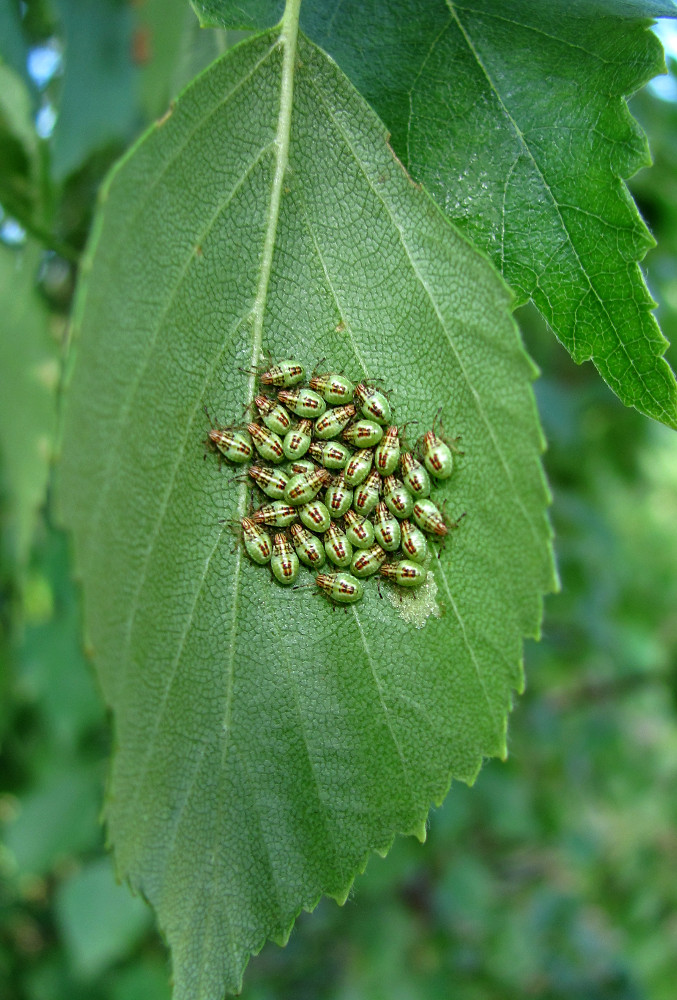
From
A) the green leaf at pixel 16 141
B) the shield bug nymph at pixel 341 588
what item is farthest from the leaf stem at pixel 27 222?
the shield bug nymph at pixel 341 588

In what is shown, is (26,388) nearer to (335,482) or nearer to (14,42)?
(14,42)

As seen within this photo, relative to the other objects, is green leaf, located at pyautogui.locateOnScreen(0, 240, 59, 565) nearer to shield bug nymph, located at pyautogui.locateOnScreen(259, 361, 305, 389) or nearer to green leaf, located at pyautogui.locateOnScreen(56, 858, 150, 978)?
shield bug nymph, located at pyautogui.locateOnScreen(259, 361, 305, 389)

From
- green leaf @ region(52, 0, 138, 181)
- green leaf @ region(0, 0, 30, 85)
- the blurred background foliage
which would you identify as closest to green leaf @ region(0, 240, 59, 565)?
the blurred background foliage

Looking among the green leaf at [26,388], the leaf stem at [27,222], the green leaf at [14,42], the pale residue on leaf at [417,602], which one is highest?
the green leaf at [14,42]

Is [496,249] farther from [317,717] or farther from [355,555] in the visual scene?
[317,717]

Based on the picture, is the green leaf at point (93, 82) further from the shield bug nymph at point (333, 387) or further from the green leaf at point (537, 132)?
the shield bug nymph at point (333, 387)

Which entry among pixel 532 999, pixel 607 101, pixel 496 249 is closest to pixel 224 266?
pixel 496 249

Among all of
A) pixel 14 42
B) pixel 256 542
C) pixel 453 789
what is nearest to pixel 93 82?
pixel 14 42
